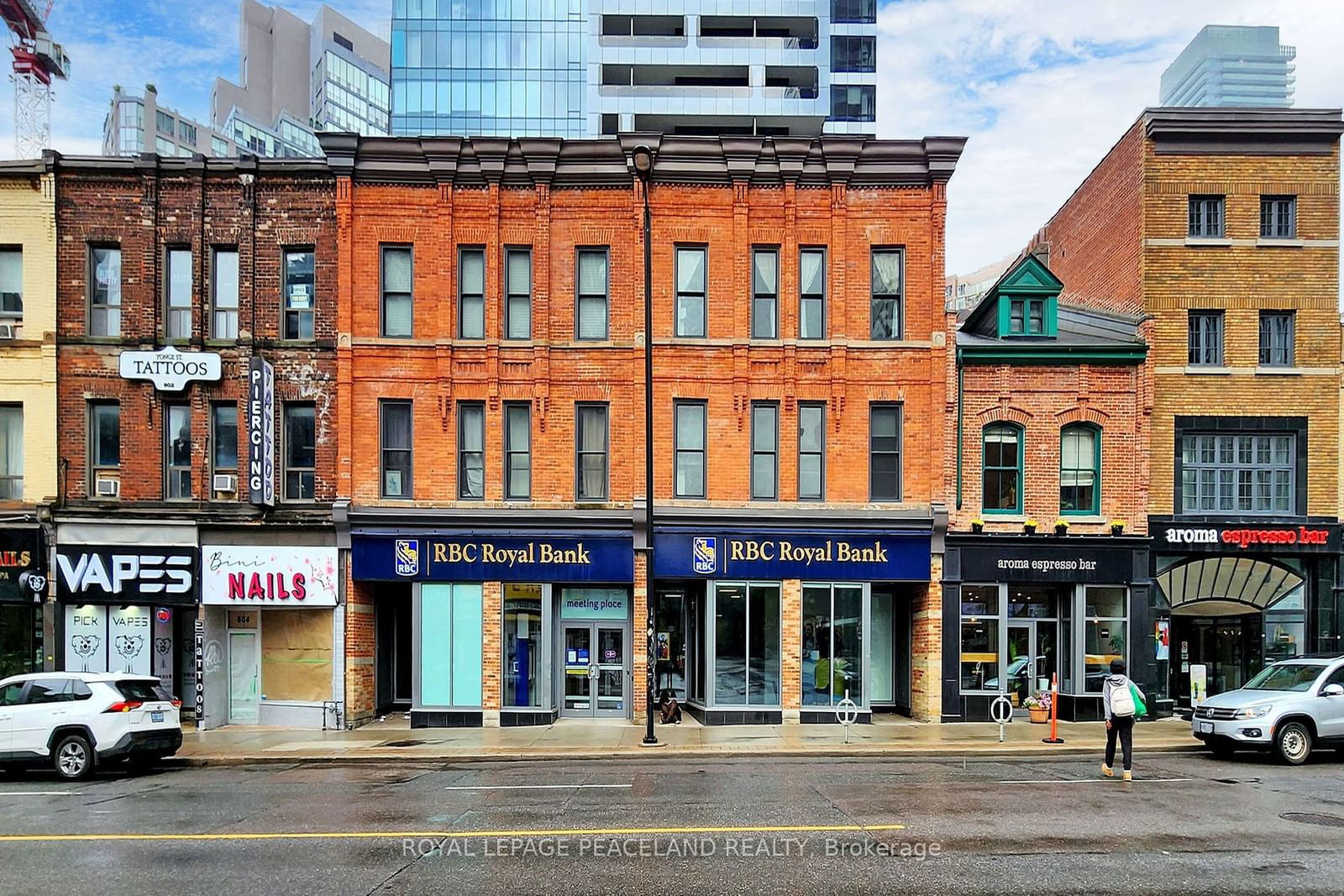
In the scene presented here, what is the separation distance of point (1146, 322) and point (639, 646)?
13.5 metres

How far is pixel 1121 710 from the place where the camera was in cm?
Answer: 1412

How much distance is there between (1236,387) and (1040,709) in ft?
28.3

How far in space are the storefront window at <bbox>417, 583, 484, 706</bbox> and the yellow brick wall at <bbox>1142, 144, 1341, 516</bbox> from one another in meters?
15.7

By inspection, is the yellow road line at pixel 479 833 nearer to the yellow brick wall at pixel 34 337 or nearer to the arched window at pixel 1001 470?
the arched window at pixel 1001 470

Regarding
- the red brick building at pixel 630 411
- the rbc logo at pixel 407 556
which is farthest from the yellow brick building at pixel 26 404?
the rbc logo at pixel 407 556

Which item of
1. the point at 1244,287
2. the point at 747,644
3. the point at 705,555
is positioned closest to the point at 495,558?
the point at 705,555

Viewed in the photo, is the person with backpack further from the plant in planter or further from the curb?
the plant in planter

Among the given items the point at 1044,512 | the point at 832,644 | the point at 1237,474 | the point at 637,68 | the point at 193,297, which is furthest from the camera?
the point at 637,68

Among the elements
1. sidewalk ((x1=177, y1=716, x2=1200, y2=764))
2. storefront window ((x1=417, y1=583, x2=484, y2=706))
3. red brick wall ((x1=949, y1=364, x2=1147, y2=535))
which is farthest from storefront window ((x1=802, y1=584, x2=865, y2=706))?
storefront window ((x1=417, y1=583, x2=484, y2=706))

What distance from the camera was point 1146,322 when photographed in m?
21.3

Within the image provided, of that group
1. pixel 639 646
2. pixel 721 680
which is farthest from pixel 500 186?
pixel 721 680

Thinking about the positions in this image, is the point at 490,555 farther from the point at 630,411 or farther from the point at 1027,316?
the point at 1027,316

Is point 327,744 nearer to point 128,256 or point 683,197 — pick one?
point 128,256

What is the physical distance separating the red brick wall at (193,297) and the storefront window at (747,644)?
9.01 m
